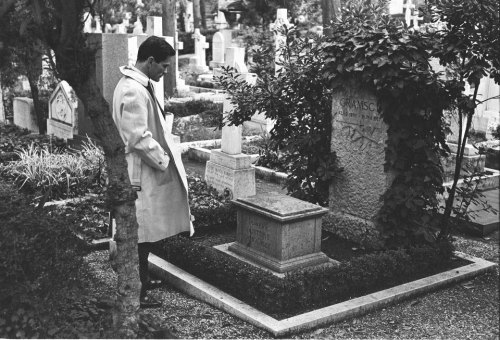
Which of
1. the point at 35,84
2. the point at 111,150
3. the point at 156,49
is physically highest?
the point at 156,49

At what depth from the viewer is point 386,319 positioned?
5230 millimetres

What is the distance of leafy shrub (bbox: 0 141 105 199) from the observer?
8.38 meters

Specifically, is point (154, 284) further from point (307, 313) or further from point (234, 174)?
point (234, 174)

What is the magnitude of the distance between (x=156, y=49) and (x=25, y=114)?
8652 mm

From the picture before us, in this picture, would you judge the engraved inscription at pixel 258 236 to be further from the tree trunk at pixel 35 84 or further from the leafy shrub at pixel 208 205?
the tree trunk at pixel 35 84

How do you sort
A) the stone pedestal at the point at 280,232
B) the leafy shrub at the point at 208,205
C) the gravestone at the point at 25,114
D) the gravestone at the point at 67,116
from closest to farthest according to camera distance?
1. the stone pedestal at the point at 280,232
2. the leafy shrub at the point at 208,205
3. the gravestone at the point at 67,116
4. the gravestone at the point at 25,114

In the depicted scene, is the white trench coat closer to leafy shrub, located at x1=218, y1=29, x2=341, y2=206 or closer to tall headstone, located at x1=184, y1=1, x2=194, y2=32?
leafy shrub, located at x1=218, y1=29, x2=341, y2=206

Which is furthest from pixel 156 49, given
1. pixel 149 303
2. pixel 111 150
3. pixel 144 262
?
pixel 149 303

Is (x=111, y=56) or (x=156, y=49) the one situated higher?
(x=156, y=49)

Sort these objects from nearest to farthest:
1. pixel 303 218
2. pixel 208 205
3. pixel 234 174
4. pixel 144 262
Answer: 1. pixel 144 262
2. pixel 303 218
3. pixel 208 205
4. pixel 234 174

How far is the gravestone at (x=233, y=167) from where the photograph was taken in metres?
8.92

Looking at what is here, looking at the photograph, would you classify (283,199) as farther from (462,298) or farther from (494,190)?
(494,190)


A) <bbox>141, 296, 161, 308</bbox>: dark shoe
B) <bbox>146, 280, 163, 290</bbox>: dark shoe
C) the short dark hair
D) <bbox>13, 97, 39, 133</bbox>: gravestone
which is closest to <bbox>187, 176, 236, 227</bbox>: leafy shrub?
<bbox>146, 280, 163, 290</bbox>: dark shoe

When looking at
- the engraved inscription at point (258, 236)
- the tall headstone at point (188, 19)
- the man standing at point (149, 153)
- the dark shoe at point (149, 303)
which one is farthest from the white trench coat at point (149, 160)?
the tall headstone at point (188, 19)
